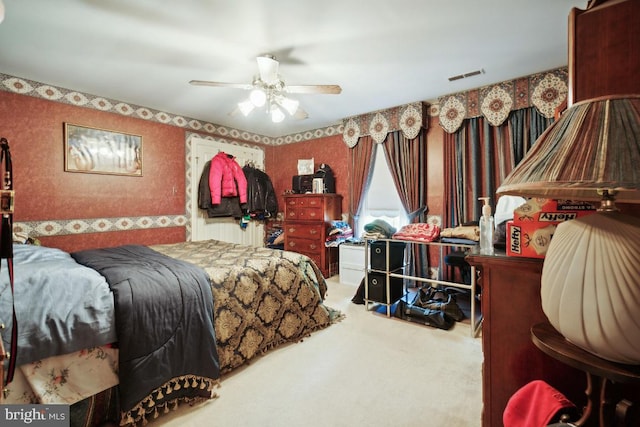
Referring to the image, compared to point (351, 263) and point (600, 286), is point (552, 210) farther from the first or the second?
point (351, 263)

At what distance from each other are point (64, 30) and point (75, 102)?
140 centimetres

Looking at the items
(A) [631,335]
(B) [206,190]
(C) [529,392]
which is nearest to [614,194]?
(A) [631,335]

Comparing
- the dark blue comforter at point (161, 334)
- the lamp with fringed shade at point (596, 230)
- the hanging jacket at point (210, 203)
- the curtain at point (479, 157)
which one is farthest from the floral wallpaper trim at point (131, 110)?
the lamp with fringed shade at point (596, 230)

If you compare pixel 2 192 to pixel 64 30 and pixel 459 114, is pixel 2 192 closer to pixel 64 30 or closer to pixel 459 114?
pixel 64 30

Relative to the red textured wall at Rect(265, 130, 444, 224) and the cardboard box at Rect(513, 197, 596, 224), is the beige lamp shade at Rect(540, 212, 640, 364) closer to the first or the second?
the cardboard box at Rect(513, 197, 596, 224)

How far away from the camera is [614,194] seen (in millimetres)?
680

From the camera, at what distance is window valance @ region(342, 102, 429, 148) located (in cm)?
359

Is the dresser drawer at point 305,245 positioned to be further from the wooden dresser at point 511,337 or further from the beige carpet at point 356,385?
the wooden dresser at point 511,337

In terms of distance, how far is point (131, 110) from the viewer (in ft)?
11.6

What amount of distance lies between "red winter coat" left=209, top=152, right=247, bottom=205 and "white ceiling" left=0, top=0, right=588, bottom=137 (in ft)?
3.94

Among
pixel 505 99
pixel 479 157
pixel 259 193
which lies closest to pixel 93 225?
pixel 259 193

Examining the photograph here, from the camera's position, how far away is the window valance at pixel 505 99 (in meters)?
2.71

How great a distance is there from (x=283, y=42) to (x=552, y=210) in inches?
83.1

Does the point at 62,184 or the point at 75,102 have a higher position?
the point at 75,102
